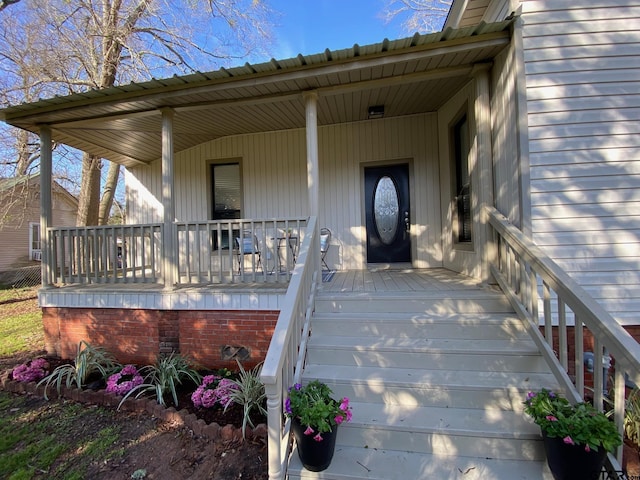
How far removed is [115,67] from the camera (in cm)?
841

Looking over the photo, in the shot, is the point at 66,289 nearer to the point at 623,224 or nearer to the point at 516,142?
the point at 516,142

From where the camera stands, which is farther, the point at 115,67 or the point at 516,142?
the point at 115,67

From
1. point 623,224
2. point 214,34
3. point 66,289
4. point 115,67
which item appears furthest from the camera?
point 214,34

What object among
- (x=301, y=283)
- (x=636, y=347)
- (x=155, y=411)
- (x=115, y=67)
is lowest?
(x=155, y=411)

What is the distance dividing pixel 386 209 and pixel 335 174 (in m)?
1.11

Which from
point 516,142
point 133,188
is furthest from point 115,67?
point 516,142

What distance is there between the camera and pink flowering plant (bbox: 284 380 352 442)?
1828mm

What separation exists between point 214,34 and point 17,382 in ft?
31.7

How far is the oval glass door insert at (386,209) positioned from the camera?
5.49 metres

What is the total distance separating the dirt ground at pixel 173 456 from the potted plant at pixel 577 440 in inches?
70.7

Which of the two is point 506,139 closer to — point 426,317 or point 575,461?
point 426,317

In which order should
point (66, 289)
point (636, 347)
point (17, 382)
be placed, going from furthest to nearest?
1. point (66, 289)
2. point (17, 382)
3. point (636, 347)

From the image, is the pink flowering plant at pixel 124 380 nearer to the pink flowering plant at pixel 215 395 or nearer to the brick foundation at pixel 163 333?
the brick foundation at pixel 163 333

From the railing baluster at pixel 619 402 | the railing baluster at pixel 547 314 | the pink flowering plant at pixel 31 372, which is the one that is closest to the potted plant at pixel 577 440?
the railing baluster at pixel 619 402
